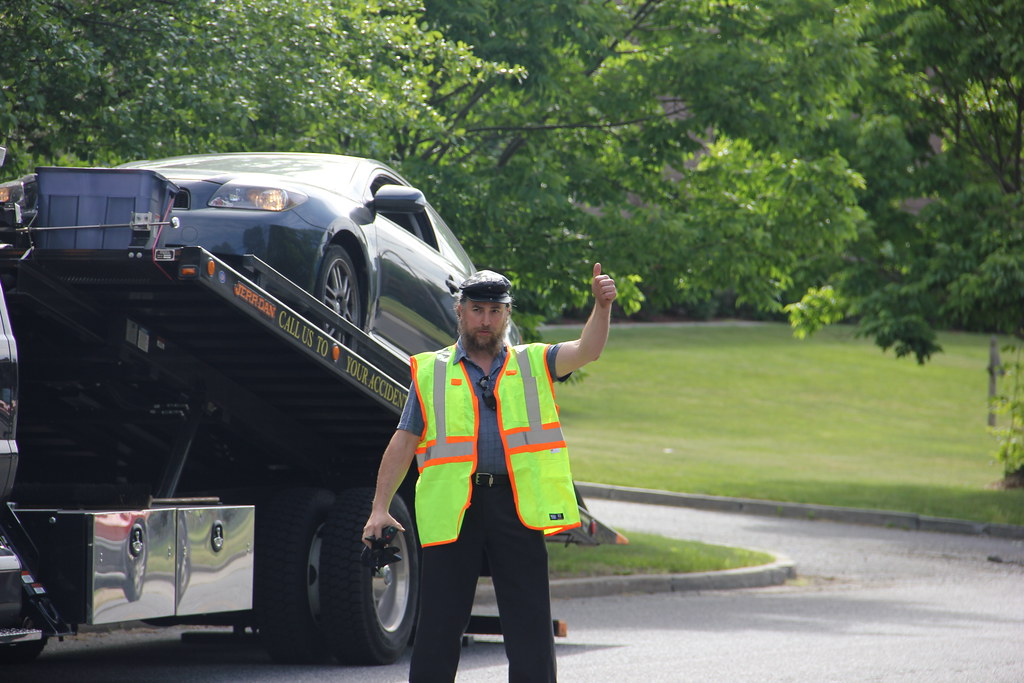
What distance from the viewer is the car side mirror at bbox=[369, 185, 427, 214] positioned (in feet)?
25.8

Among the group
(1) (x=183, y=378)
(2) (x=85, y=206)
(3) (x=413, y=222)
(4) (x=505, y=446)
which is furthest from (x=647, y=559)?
(4) (x=505, y=446)

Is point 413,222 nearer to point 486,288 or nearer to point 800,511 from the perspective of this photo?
point 486,288

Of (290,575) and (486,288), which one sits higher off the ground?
(486,288)

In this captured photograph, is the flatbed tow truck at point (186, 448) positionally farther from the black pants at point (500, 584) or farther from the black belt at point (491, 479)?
the black belt at point (491, 479)

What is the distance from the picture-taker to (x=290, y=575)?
760 cm

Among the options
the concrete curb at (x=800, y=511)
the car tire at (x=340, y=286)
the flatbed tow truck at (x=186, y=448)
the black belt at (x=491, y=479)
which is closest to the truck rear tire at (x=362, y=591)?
the flatbed tow truck at (x=186, y=448)

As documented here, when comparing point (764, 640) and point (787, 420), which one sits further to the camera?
point (787, 420)

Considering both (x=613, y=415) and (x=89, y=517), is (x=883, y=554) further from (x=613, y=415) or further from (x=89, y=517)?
(x=613, y=415)

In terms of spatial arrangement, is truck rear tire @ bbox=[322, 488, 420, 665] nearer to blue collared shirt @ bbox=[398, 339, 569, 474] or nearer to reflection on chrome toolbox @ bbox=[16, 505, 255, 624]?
reflection on chrome toolbox @ bbox=[16, 505, 255, 624]

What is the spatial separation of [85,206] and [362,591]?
8.58 ft

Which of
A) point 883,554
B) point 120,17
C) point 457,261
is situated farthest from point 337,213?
point 883,554

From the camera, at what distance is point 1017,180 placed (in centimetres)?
2030

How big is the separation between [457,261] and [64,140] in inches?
117

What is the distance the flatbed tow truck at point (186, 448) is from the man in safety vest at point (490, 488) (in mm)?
1411
